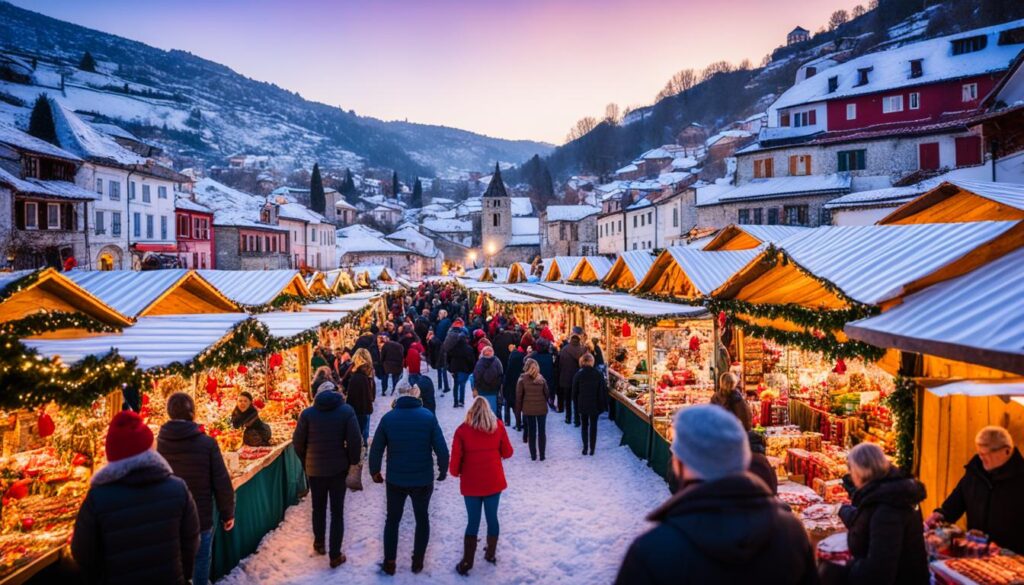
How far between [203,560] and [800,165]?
36.9 meters

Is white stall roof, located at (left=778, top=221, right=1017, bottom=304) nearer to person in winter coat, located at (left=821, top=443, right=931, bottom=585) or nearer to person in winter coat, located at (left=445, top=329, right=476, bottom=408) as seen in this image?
person in winter coat, located at (left=821, top=443, right=931, bottom=585)

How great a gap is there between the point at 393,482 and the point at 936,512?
420 cm

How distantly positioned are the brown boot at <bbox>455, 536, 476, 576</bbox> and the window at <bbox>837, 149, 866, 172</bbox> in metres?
34.5

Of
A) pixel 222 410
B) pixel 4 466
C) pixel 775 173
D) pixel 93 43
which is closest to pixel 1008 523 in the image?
pixel 4 466

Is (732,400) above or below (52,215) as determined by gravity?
below

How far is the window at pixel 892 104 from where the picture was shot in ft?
111

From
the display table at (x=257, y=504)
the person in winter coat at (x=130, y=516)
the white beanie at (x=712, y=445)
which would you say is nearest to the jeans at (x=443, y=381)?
the display table at (x=257, y=504)

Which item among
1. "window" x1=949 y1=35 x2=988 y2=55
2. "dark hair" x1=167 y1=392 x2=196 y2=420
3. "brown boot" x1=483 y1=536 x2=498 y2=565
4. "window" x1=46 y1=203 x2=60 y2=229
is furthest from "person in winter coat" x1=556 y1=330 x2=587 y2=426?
"window" x1=949 y1=35 x2=988 y2=55

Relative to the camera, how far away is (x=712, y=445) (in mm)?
2062

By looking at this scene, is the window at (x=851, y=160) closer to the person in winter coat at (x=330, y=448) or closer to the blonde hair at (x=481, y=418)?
the blonde hair at (x=481, y=418)

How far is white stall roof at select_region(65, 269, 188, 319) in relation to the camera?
7.23m

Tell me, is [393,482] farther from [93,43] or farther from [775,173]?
[93,43]

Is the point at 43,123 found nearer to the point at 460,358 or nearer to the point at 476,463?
the point at 460,358

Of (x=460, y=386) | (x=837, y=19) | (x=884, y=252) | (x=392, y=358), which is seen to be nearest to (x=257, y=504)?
(x=460, y=386)
